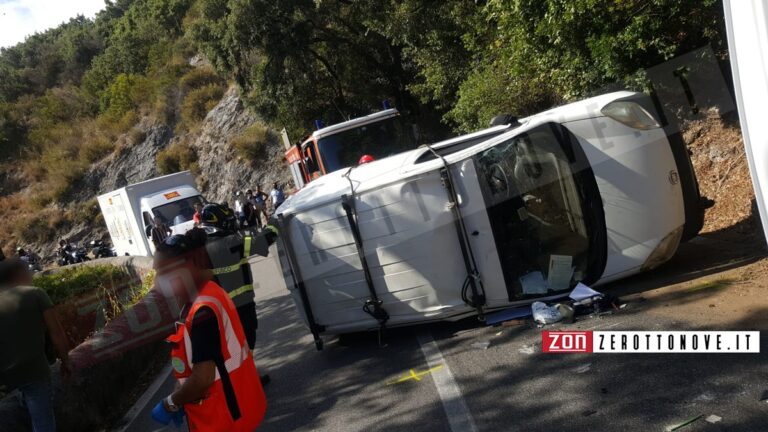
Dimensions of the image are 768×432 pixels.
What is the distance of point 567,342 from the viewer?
15.8 feet

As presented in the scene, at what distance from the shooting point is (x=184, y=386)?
8.02 feet

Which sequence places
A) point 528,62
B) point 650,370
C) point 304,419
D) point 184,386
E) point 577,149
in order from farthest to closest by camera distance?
1. point 528,62
2. point 577,149
3. point 304,419
4. point 650,370
5. point 184,386

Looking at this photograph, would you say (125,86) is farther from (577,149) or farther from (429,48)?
(577,149)

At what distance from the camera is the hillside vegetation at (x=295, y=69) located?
26.6ft

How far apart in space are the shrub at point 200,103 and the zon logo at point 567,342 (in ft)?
119

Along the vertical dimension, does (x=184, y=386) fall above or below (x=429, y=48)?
below

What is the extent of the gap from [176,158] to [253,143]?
8.01 metres

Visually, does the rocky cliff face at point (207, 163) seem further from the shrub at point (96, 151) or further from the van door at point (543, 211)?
the van door at point (543, 211)

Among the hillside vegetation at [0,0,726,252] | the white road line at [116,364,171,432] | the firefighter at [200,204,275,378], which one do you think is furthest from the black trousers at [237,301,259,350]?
the hillside vegetation at [0,0,726,252]

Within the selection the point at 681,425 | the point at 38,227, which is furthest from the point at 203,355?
the point at 38,227

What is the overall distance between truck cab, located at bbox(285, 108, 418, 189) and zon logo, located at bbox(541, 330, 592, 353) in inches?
287

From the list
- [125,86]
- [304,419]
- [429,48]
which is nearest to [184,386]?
[304,419]

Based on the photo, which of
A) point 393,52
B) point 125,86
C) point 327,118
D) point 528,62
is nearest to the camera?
point 528,62

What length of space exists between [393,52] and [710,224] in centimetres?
1662
